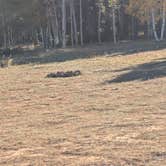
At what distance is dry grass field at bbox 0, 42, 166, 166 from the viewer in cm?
804

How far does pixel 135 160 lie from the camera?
302 inches

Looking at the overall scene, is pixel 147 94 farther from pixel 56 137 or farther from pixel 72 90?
pixel 56 137

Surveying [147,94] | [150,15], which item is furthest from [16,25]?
[147,94]

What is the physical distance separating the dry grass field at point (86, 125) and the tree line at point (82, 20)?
39170 mm

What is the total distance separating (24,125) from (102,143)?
2640 mm

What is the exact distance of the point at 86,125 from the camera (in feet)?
34.7

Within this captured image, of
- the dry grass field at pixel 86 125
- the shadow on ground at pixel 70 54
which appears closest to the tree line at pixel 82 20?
the shadow on ground at pixel 70 54

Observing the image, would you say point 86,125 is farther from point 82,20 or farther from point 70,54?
point 82,20

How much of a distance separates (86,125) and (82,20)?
55.5 metres

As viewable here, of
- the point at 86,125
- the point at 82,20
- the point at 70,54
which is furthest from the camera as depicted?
the point at 82,20

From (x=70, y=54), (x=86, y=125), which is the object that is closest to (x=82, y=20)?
(x=70, y=54)

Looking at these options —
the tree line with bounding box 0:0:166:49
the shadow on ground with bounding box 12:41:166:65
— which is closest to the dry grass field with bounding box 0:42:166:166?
the shadow on ground with bounding box 12:41:166:65

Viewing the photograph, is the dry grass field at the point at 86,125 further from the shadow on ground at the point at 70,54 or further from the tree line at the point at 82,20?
the tree line at the point at 82,20

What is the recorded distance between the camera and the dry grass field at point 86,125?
8.04m
